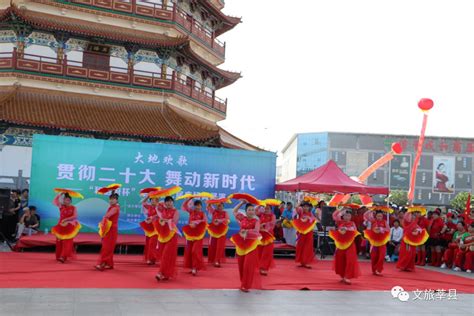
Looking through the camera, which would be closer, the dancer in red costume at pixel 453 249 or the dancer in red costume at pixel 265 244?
the dancer in red costume at pixel 265 244

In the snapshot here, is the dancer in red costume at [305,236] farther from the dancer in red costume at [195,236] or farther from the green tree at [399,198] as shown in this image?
the green tree at [399,198]

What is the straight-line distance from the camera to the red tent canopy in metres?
14.6

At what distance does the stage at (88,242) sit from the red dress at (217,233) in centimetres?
198

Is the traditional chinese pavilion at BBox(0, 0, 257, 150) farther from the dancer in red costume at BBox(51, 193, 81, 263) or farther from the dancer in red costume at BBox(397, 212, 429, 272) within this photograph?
the dancer in red costume at BBox(397, 212, 429, 272)

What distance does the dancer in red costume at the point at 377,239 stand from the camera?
11422 mm

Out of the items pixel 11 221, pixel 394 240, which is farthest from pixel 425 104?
pixel 11 221

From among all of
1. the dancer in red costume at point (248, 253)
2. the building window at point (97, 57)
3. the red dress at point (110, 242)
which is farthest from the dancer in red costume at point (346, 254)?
the building window at point (97, 57)

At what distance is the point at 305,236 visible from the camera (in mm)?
12609

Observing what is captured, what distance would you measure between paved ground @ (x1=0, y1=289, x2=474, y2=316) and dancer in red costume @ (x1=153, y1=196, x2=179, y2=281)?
0.97 meters

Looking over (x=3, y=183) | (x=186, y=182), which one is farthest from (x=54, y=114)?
(x=186, y=182)

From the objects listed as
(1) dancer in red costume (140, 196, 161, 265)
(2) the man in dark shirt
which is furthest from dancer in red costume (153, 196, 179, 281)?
(2) the man in dark shirt

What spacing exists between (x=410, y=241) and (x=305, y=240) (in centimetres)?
241

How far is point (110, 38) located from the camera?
20.8 meters

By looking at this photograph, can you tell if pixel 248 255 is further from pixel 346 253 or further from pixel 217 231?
pixel 217 231
